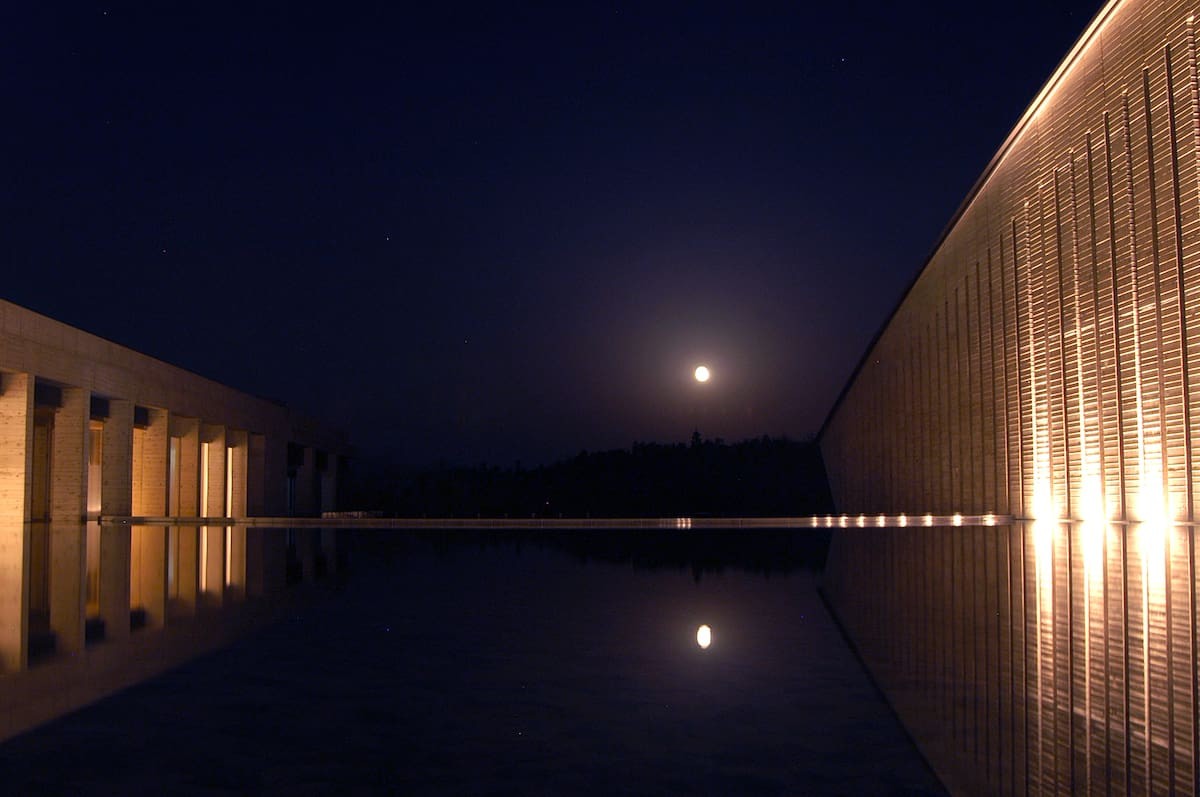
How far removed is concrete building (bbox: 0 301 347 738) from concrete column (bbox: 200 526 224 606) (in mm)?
35

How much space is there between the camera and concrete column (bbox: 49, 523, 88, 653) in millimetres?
6137

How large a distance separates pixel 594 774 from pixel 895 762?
904 mm

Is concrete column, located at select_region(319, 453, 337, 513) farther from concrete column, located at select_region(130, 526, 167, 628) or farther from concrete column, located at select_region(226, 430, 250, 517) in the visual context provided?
concrete column, located at select_region(130, 526, 167, 628)

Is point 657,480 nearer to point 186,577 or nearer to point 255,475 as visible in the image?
point 255,475

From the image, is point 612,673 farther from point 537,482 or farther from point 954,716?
point 537,482

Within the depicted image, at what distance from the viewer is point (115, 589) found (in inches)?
364

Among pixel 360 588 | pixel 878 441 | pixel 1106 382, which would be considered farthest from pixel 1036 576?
pixel 878 441

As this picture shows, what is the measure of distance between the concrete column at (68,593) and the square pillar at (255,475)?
22.5 metres

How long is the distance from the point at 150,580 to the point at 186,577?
37 centimetres

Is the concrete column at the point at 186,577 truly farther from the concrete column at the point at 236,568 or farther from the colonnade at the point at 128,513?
the concrete column at the point at 236,568

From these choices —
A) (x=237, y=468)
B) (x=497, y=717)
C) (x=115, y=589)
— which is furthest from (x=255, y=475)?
(x=497, y=717)

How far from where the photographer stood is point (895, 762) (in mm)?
3213

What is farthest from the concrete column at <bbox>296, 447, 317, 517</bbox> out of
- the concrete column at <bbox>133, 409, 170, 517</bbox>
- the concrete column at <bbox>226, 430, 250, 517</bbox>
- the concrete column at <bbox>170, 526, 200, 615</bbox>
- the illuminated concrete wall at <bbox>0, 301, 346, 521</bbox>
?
the concrete column at <bbox>170, 526, 200, 615</bbox>

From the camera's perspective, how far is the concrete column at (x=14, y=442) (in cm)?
2392
